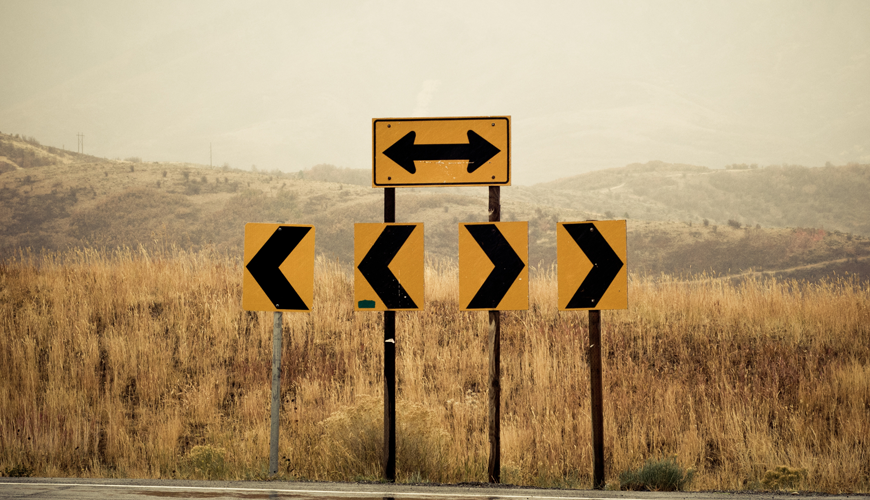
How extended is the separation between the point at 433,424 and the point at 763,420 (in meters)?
4.59

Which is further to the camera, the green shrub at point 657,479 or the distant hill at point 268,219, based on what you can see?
the distant hill at point 268,219

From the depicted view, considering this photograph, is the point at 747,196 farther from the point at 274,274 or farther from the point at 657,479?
the point at 274,274

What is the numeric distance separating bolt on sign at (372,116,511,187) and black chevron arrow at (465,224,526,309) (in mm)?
483

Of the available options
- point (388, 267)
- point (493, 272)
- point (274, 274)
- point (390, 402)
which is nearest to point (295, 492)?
point (390, 402)

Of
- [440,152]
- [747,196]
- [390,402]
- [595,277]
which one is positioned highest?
[747,196]

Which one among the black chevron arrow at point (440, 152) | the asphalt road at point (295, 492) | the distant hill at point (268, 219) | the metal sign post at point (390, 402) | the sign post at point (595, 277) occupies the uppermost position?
the distant hill at point (268, 219)

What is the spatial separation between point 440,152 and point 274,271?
1.98 m

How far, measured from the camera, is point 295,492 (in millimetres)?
4594

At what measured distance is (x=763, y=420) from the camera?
293 inches

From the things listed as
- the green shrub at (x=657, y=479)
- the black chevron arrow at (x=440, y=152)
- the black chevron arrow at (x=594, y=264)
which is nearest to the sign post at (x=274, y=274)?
the black chevron arrow at (x=440, y=152)

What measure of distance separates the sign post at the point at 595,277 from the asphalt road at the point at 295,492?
29.4 inches

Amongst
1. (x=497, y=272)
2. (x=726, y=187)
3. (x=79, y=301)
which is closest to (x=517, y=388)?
(x=497, y=272)

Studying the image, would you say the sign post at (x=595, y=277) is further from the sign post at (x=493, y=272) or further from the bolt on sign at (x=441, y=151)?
the bolt on sign at (x=441, y=151)

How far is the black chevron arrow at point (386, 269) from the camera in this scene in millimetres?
5277
